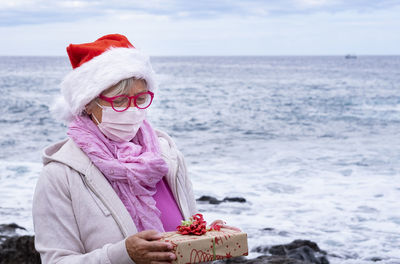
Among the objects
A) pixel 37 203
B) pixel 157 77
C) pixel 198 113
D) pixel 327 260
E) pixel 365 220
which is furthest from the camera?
pixel 198 113

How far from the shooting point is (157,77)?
2.63 meters

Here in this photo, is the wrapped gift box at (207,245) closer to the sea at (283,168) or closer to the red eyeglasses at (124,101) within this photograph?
the red eyeglasses at (124,101)

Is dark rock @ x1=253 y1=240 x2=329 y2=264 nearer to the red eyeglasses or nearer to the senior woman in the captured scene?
the senior woman

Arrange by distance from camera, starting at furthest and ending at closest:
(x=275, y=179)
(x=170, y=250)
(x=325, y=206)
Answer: (x=275, y=179) → (x=325, y=206) → (x=170, y=250)

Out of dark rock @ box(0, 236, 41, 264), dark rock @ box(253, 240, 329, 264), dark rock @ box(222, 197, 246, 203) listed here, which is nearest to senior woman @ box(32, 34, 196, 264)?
dark rock @ box(0, 236, 41, 264)

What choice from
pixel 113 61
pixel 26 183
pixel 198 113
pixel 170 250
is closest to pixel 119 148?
pixel 113 61

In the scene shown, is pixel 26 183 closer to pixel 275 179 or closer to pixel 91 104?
pixel 275 179

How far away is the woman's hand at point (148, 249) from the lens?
2.01 m

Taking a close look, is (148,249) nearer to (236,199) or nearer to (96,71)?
(96,71)

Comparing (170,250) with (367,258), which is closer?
(170,250)

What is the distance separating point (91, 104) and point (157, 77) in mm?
379

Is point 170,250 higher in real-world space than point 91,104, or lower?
lower

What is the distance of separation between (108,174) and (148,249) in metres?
0.41

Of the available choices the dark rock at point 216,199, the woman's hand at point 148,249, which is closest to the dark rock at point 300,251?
the dark rock at point 216,199
